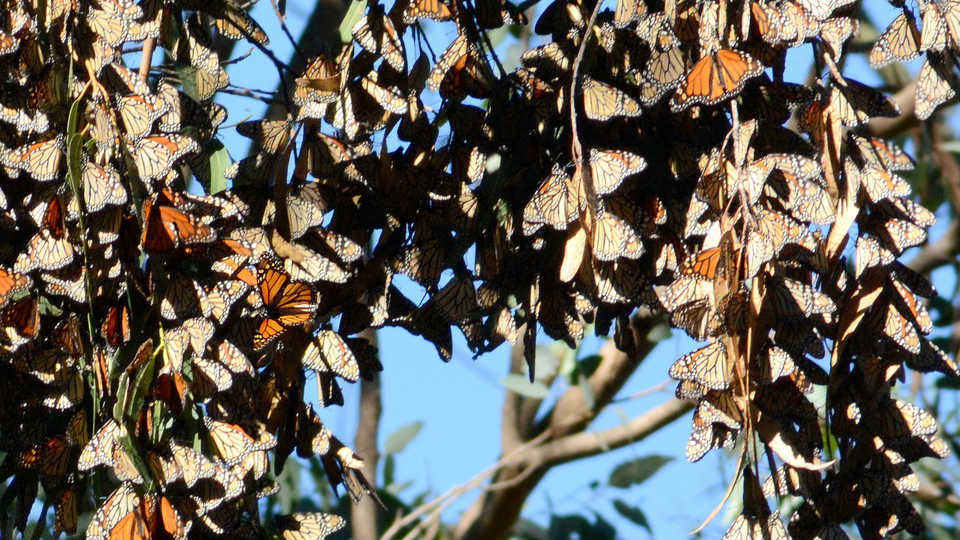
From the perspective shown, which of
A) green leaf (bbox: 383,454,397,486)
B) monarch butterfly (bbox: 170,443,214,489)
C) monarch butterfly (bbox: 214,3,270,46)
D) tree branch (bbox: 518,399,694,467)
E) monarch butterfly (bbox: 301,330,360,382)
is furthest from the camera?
green leaf (bbox: 383,454,397,486)

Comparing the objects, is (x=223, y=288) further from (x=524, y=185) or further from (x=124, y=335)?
(x=524, y=185)

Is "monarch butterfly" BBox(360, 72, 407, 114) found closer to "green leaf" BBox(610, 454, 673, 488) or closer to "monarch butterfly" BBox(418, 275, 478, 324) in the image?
"monarch butterfly" BBox(418, 275, 478, 324)

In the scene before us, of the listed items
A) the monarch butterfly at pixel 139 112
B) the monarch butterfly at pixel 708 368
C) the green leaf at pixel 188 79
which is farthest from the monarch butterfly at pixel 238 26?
the monarch butterfly at pixel 708 368

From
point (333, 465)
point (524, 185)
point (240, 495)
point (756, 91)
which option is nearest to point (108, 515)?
point (240, 495)

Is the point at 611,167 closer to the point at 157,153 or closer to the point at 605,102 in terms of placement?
the point at 605,102

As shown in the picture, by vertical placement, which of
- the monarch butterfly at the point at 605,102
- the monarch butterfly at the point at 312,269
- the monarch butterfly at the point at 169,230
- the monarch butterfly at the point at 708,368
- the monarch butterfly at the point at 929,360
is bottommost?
the monarch butterfly at the point at 929,360

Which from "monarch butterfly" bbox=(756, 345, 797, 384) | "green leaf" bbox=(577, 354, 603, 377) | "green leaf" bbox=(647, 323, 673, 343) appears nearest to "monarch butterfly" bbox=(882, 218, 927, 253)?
"monarch butterfly" bbox=(756, 345, 797, 384)

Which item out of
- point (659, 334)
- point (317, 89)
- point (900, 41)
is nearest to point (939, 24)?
point (900, 41)

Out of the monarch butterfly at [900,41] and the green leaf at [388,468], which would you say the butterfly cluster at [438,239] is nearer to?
the monarch butterfly at [900,41]
